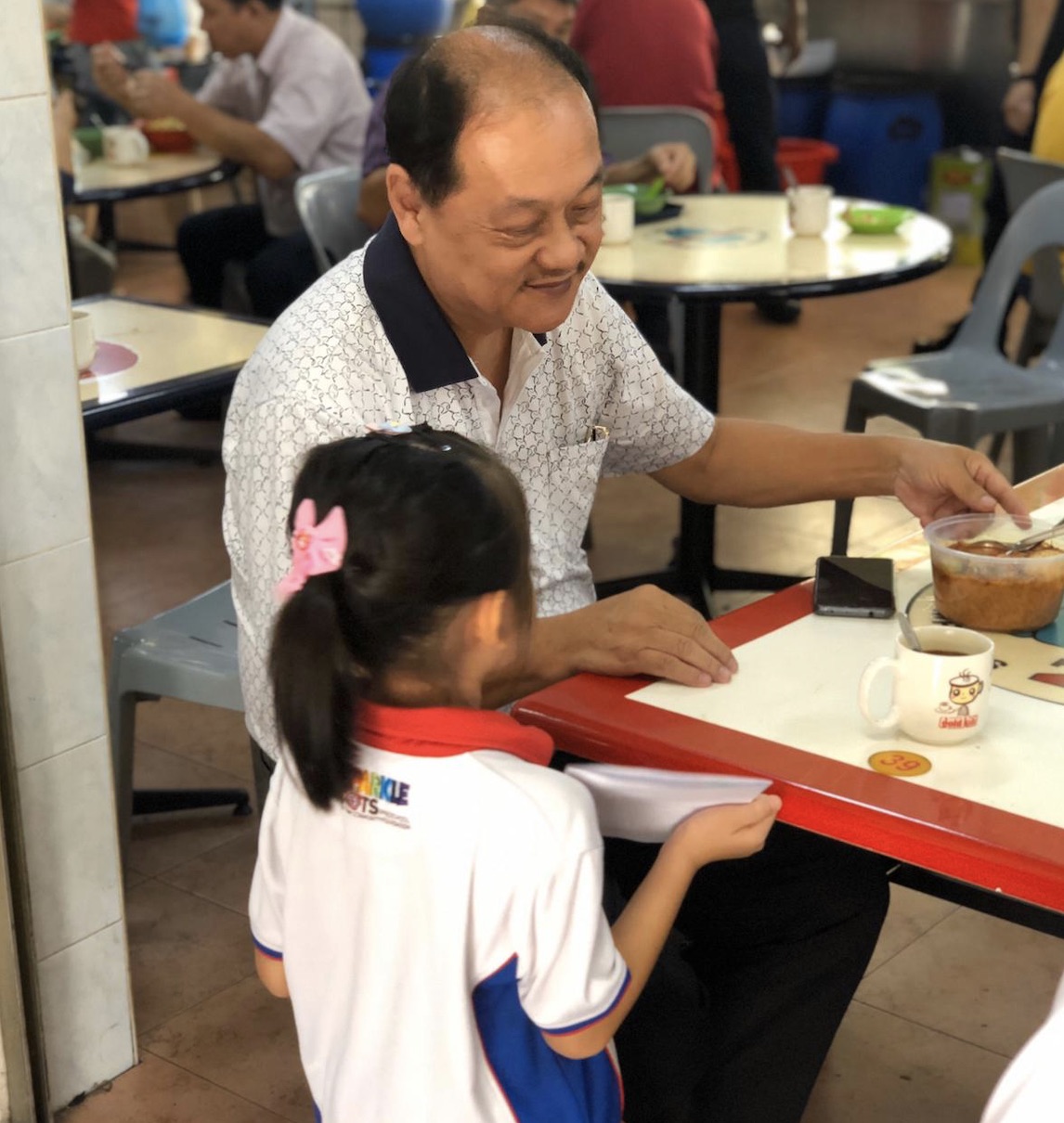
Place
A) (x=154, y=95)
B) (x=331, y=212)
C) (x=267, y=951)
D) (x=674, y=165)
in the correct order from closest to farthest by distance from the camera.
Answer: (x=267, y=951), (x=331, y=212), (x=674, y=165), (x=154, y=95)

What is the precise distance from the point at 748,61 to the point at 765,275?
281 cm

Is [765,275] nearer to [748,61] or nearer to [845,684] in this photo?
[845,684]

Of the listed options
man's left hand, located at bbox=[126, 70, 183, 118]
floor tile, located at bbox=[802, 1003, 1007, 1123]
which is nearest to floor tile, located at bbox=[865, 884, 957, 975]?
floor tile, located at bbox=[802, 1003, 1007, 1123]

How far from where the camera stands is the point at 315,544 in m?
1.20

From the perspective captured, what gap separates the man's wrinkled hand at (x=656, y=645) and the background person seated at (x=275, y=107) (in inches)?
133

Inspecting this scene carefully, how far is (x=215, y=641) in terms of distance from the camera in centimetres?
234

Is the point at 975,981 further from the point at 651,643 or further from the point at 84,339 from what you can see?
Answer: the point at 84,339

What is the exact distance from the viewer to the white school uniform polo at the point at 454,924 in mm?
1206

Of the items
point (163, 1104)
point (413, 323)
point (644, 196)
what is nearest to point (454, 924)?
point (413, 323)

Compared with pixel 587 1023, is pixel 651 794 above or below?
above

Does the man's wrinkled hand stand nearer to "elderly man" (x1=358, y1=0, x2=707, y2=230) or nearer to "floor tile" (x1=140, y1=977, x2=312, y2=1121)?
"floor tile" (x1=140, y1=977, x2=312, y2=1121)

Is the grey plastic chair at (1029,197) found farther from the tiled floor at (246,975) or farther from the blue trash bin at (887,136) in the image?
the blue trash bin at (887,136)

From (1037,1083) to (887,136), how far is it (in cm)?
655

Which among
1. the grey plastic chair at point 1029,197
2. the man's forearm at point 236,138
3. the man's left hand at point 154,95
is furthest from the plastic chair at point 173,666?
the man's left hand at point 154,95
